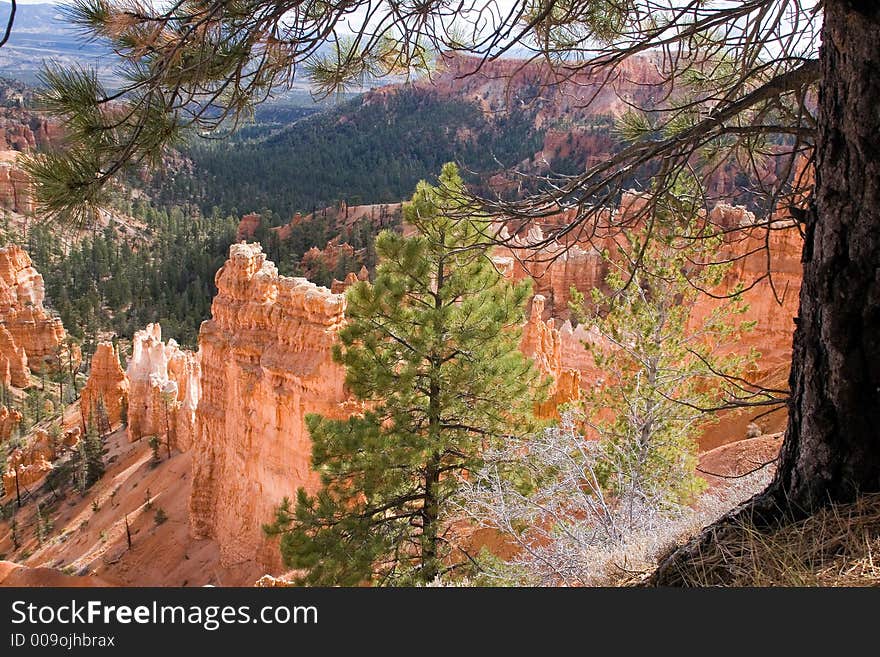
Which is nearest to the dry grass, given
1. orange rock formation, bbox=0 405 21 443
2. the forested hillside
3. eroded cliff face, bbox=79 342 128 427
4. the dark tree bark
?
the dark tree bark

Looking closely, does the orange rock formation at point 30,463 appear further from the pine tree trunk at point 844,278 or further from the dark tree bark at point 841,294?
the pine tree trunk at point 844,278

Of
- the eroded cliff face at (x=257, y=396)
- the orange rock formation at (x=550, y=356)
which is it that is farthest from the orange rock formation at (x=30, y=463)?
the orange rock formation at (x=550, y=356)

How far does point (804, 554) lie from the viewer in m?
2.42

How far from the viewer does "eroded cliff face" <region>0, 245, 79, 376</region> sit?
111ft

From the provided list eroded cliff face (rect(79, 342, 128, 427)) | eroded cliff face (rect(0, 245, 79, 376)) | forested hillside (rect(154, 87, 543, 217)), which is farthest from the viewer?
forested hillside (rect(154, 87, 543, 217))

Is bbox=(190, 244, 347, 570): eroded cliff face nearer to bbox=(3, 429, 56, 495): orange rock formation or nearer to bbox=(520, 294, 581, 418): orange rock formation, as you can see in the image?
bbox=(520, 294, 581, 418): orange rock formation

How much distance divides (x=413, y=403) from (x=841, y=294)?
5.50 m

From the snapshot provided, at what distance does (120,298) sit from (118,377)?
64.0 feet

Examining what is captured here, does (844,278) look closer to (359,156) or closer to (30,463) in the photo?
(30,463)

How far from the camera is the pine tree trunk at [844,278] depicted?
2400 millimetres

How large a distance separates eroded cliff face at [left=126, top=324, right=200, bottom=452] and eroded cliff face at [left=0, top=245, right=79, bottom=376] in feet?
41.6

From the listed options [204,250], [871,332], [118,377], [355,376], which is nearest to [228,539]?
[355,376]

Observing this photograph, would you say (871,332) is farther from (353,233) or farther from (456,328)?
(353,233)

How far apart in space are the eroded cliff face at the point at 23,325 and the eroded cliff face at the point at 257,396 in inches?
1006
